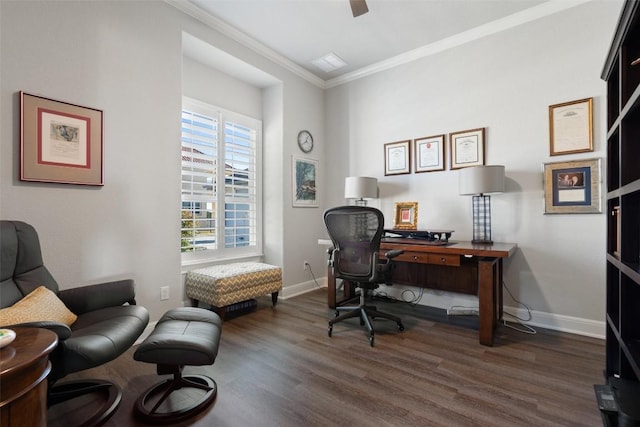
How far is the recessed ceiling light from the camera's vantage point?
383 cm

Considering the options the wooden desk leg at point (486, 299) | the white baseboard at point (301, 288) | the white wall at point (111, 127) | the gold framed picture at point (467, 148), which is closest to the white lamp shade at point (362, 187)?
the gold framed picture at point (467, 148)

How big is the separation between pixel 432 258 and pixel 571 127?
172cm

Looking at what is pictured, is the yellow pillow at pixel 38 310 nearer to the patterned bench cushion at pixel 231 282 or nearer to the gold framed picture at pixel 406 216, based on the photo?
the patterned bench cushion at pixel 231 282

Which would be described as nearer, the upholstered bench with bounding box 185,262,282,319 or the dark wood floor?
the dark wood floor

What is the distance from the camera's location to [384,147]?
3963 mm

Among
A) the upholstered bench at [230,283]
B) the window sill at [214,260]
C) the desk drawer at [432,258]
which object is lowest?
the upholstered bench at [230,283]

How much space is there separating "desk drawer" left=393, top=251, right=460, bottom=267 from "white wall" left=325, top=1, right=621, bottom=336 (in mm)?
792

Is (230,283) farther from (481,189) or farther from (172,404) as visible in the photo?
(481,189)

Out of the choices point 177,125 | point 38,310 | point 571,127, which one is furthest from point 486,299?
point 177,125

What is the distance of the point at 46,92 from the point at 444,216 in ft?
12.2

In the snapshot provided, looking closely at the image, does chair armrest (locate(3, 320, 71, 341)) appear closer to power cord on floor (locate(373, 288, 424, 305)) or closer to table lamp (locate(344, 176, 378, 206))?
table lamp (locate(344, 176, 378, 206))

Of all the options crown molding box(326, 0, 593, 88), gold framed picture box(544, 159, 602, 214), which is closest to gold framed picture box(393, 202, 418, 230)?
gold framed picture box(544, 159, 602, 214)

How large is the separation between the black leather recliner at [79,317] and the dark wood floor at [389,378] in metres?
0.17

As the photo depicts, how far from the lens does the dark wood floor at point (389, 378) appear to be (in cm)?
162
